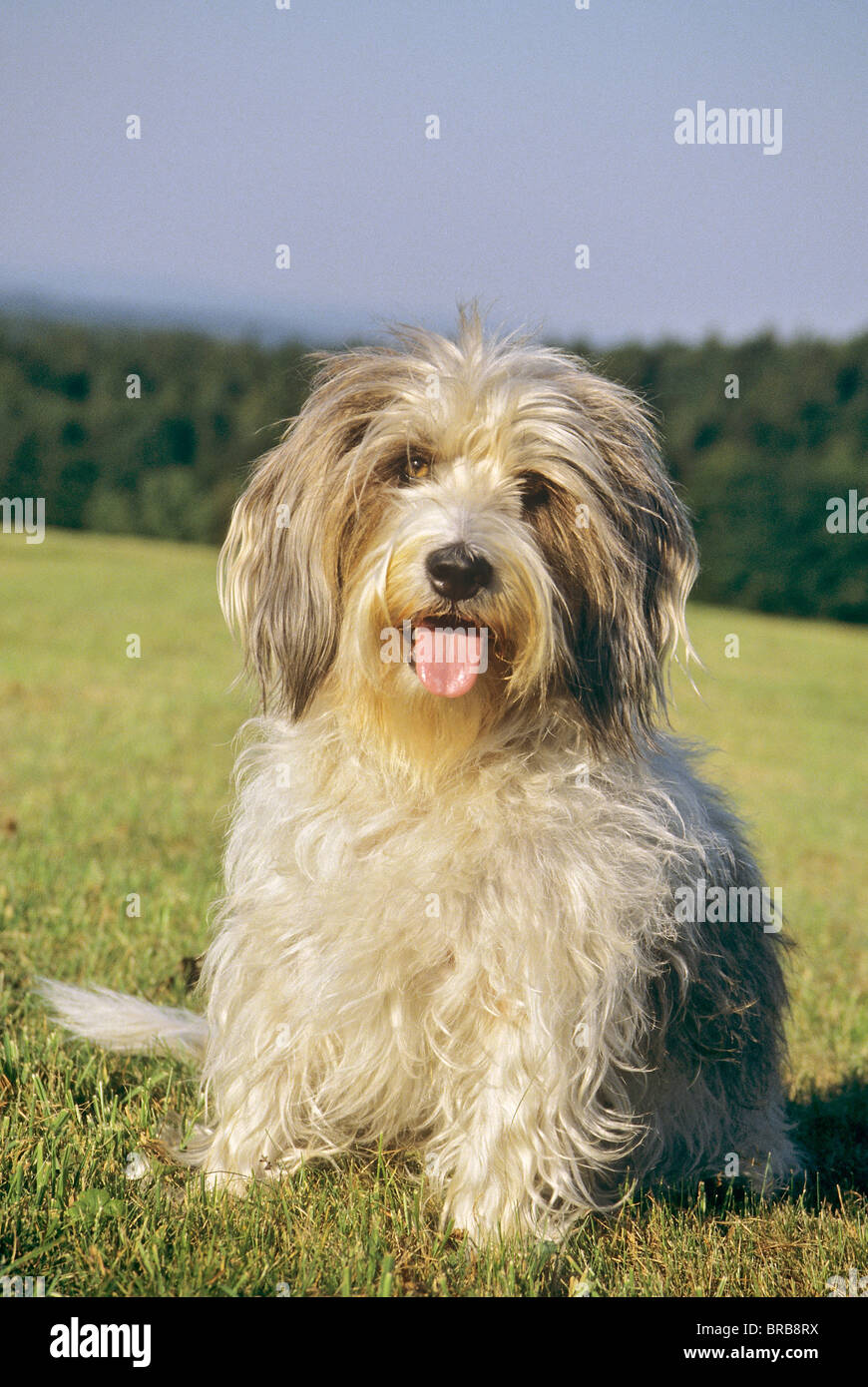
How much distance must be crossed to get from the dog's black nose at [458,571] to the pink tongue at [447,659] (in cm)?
10

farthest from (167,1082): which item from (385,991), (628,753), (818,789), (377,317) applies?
(818,789)

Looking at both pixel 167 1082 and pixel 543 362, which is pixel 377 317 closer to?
pixel 543 362

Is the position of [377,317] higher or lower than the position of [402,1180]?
higher

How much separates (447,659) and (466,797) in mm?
358

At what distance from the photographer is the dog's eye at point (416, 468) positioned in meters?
2.99

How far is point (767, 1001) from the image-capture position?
11.6 ft

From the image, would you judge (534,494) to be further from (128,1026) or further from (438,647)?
(128,1026)

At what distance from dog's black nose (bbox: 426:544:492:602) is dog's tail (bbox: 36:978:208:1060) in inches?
66.0

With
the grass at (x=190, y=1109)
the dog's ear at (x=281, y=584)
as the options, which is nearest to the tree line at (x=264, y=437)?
the grass at (x=190, y=1109)

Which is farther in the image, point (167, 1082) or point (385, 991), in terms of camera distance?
point (167, 1082)

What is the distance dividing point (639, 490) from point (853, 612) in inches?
1310

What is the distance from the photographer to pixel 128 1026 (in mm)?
3727

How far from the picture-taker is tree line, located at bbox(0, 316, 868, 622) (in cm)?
3419

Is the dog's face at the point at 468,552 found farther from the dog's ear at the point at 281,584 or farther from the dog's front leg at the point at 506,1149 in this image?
the dog's front leg at the point at 506,1149
